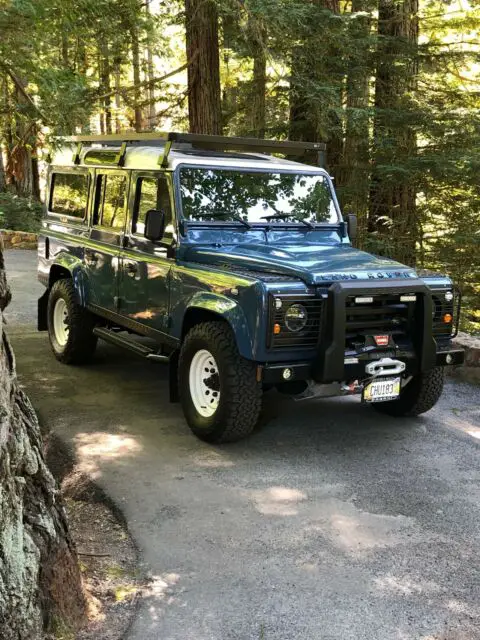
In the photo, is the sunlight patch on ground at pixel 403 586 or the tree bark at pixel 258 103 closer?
the sunlight patch on ground at pixel 403 586

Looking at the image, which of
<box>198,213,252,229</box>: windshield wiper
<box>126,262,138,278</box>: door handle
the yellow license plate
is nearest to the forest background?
<box>126,262,138,278</box>: door handle

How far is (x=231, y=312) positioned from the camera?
4844 mm

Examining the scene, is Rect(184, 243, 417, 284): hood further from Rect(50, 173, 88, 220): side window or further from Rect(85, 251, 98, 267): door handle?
Rect(50, 173, 88, 220): side window

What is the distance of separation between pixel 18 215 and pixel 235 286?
51.6 ft

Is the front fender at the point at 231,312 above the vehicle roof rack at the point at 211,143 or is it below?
below

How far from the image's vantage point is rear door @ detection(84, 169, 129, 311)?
6543mm

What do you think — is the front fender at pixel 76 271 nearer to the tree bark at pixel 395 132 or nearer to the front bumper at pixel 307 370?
the front bumper at pixel 307 370

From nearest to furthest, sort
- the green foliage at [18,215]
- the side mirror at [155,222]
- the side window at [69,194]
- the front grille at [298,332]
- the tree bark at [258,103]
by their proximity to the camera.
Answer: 1. the front grille at [298,332]
2. the side mirror at [155,222]
3. the side window at [69,194]
4. the tree bark at [258,103]
5. the green foliage at [18,215]

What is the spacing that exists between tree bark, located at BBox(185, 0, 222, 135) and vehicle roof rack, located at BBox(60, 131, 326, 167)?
449 centimetres

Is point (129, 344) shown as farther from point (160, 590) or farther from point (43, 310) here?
point (160, 590)

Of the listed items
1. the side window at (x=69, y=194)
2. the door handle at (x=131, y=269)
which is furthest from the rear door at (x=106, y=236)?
the side window at (x=69, y=194)

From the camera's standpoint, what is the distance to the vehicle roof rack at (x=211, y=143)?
5.88 metres

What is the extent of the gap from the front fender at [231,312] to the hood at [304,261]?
35 centimetres

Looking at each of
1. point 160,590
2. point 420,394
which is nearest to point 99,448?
point 160,590
